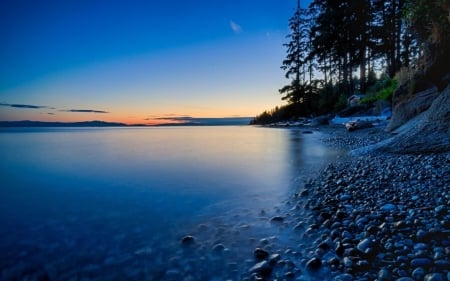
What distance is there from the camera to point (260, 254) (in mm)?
2320

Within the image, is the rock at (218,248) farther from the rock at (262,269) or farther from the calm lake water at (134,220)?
the rock at (262,269)

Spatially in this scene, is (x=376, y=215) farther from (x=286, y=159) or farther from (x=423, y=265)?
(x=286, y=159)

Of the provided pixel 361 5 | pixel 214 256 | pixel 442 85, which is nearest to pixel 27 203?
pixel 214 256

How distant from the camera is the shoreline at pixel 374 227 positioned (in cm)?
193

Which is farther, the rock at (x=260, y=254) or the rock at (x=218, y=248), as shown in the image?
the rock at (x=218, y=248)

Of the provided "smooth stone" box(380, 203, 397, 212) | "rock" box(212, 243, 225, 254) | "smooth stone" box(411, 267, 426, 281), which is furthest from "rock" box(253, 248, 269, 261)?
"smooth stone" box(380, 203, 397, 212)

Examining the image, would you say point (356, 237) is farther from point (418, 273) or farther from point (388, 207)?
point (388, 207)

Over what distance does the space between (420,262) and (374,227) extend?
0.64 m

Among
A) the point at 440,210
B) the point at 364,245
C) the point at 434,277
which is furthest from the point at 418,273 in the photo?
the point at 440,210

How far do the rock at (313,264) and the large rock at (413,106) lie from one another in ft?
28.5

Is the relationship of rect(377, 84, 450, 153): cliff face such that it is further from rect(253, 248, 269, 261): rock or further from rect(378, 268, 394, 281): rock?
rect(253, 248, 269, 261): rock

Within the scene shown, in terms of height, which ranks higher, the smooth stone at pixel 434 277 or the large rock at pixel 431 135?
the large rock at pixel 431 135

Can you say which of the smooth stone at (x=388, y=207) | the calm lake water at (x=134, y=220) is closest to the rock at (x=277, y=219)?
the calm lake water at (x=134, y=220)

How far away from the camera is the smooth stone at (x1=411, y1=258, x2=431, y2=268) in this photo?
187 centimetres
